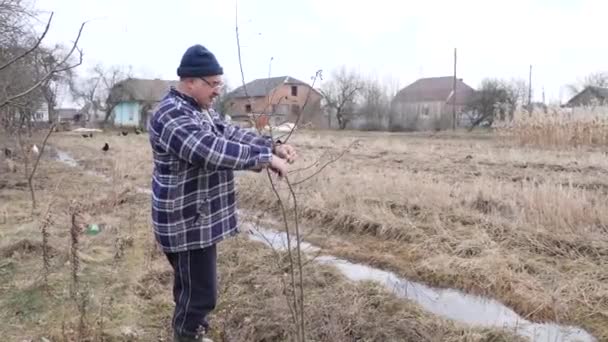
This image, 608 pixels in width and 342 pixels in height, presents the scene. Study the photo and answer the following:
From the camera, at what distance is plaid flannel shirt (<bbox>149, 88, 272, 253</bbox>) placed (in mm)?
Result: 2484

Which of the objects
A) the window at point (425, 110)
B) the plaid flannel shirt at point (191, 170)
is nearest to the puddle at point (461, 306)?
the plaid flannel shirt at point (191, 170)

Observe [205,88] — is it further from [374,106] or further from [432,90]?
Answer: [432,90]

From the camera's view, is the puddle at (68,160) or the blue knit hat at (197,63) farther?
the puddle at (68,160)

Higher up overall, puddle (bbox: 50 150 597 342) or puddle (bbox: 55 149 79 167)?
puddle (bbox: 55 149 79 167)

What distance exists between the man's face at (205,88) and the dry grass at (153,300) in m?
1.69

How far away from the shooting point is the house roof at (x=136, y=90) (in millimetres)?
62297

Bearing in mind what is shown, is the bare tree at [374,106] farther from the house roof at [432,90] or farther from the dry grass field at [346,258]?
the dry grass field at [346,258]

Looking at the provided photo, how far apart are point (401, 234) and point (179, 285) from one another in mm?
3908

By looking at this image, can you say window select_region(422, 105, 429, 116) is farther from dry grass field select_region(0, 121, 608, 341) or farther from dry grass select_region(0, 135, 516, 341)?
dry grass select_region(0, 135, 516, 341)

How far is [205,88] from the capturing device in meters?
2.74

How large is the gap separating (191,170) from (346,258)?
143 inches

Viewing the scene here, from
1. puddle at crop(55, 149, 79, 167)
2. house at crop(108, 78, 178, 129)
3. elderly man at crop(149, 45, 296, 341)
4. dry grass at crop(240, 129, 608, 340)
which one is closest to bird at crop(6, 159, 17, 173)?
puddle at crop(55, 149, 79, 167)

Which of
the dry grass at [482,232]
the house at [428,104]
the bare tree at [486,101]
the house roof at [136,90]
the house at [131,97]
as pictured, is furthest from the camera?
the house roof at [136,90]

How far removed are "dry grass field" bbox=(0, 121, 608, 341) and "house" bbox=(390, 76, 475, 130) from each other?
37.9 metres
